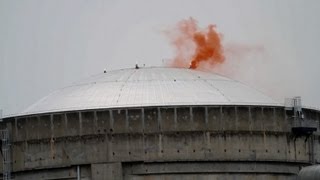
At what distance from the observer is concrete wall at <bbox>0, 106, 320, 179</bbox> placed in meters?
61.1

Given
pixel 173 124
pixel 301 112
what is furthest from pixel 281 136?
pixel 173 124

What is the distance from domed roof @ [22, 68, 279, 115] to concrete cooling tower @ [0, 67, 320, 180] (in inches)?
2.6

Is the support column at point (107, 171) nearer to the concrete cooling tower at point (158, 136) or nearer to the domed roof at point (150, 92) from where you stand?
the concrete cooling tower at point (158, 136)

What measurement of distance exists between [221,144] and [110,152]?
20.2ft

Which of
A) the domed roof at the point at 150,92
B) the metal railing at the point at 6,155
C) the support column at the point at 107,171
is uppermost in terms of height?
the domed roof at the point at 150,92

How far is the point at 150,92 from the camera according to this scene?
63.9m

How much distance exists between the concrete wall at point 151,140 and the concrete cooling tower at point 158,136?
0.05 metres

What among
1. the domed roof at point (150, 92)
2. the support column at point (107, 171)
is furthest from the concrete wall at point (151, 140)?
the domed roof at point (150, 92)

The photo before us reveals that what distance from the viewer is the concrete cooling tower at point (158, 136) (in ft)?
201

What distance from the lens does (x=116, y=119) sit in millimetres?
61062

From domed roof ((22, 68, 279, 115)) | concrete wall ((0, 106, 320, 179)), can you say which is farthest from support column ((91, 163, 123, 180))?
domed roof ((22, 68, 279, 115))

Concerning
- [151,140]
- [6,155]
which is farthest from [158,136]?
[6,155]

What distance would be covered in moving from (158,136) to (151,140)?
0.45m

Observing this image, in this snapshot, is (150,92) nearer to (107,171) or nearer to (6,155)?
(107,171)
